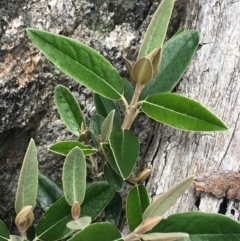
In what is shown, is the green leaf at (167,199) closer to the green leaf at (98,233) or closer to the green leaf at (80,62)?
the green leaf at (98,233)

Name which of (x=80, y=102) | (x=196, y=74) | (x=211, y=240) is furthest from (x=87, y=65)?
(x=211, y=240)

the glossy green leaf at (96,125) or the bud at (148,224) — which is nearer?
the bud at (148,224)

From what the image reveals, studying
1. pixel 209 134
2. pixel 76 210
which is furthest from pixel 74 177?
pixel 209 134

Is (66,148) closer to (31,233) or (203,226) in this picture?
(31,233)

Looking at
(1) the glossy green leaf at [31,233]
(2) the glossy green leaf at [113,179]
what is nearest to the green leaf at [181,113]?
(2) the glossy green leaf at [113,179]

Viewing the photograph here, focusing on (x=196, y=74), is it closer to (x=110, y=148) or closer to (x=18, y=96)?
(x=110, y=148)

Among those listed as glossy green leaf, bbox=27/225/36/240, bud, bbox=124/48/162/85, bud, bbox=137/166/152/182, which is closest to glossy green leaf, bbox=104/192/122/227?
bud, bbox=137/166/152/182
